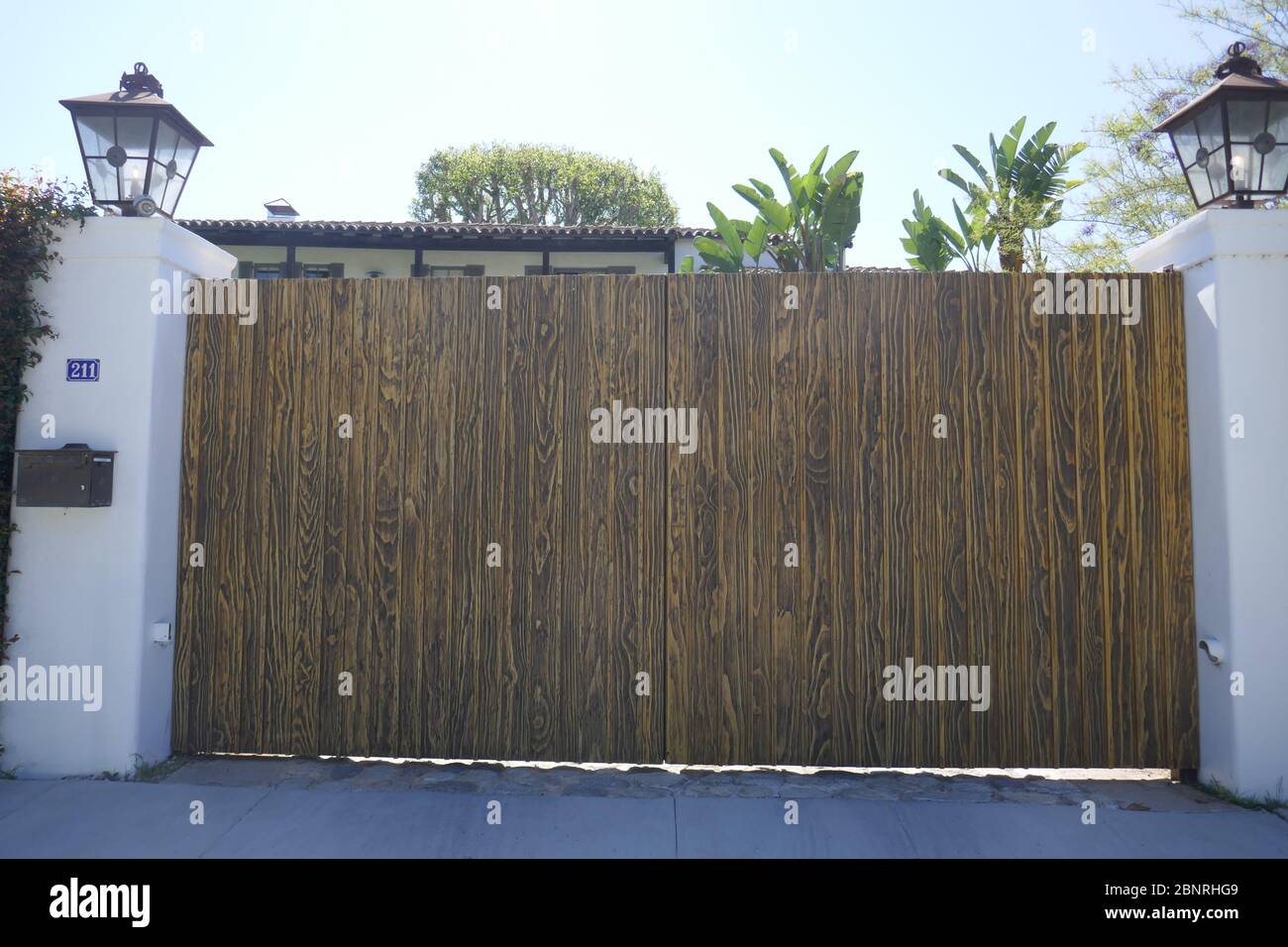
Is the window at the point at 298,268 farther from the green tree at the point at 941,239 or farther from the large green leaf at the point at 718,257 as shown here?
the green tree at the point at 941,239

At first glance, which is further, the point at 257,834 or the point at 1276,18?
the point at 1276,18

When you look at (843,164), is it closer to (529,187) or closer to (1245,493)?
(1245,493)

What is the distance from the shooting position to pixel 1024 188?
911 cm

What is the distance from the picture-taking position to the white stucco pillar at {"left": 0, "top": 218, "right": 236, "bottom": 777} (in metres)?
3.83

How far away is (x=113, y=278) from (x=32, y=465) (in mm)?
963

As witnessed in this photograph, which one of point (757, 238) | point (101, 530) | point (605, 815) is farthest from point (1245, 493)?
point (757, 238)

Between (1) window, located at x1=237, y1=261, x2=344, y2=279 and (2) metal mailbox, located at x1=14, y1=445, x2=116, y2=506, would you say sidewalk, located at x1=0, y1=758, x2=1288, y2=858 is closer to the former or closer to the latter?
(2) metal mailbox, located at x1=14, y1=445, x2=116, y2=506

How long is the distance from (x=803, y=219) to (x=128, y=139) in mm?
6952

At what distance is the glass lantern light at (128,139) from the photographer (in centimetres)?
395

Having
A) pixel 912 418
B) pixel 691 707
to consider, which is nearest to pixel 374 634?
pixel 691 707

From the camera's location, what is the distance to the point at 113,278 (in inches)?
155

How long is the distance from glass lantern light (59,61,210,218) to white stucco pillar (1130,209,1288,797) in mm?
4985
